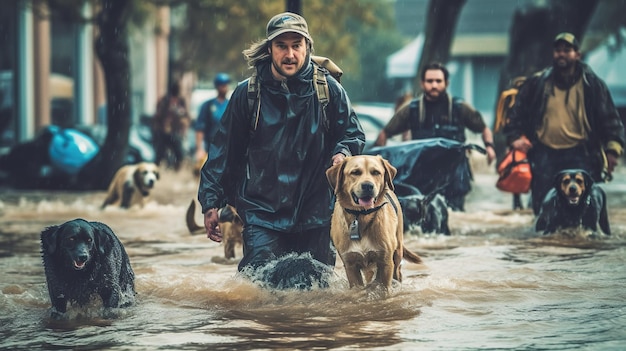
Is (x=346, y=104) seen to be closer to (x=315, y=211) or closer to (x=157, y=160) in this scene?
(x=315, y=211)

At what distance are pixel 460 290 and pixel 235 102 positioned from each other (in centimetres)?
210

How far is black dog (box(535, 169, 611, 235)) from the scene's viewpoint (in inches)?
454

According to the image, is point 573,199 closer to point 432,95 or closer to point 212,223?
point 432,95

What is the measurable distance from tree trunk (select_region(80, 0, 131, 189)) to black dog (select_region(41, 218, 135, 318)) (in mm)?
12864

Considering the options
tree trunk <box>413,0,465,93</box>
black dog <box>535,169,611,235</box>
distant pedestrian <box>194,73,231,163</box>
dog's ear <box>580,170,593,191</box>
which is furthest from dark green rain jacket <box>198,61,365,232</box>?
tree trunk <box>413,0,465,93</box>

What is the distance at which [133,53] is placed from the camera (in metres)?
43.1

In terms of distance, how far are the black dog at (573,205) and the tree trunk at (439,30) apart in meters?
12.0

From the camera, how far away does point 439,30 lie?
950 inches

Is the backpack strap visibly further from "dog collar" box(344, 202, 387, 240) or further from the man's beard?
the man's beard

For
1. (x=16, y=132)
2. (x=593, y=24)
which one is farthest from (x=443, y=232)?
(x=593, y=24)

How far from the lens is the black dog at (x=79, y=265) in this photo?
7.34 metres

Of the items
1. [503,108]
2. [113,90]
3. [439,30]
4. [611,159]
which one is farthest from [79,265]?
[439,30]

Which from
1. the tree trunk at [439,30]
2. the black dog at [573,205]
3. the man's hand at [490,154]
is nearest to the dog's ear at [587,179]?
the black dog at [573,205]

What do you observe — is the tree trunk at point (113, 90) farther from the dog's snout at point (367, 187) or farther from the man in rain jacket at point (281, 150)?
the dog's snout at point (367, 187)
